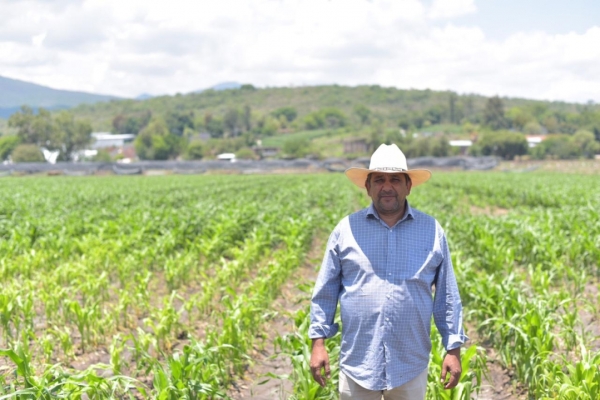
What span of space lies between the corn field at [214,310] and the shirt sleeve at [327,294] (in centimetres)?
114

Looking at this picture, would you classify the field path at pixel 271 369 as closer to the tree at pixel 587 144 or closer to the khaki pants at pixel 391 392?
the khaki pants at pixel 391 392

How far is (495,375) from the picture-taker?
5.72 meters

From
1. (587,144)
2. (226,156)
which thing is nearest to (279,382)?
(226,156)

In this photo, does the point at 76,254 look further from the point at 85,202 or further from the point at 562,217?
the point at 85,202

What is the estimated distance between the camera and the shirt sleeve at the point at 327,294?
11.1 ft

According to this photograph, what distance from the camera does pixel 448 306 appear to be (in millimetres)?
3354

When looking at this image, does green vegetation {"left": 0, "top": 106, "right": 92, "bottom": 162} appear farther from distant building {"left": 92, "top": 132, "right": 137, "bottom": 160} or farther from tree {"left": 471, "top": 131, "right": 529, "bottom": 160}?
tree {"left": 471, "top": 131, "right": 529, "bottom": 160}

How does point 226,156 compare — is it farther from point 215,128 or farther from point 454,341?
point 454,341

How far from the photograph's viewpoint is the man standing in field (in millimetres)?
3236

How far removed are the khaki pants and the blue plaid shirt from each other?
55 millimetres

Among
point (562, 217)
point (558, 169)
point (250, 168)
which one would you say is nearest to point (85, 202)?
point (562, 217)

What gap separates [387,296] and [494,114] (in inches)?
5747

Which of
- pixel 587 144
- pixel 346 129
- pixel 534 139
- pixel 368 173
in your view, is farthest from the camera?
pixel 346 129

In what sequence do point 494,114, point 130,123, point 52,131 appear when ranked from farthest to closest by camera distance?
point 130,123, point 494,114, point 52,131
